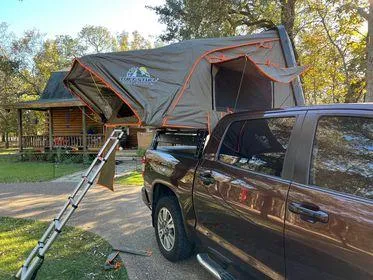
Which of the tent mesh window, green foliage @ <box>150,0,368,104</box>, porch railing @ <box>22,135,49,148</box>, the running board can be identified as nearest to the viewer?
the running board

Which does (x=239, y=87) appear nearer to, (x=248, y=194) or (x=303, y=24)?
(x=248, y=194)

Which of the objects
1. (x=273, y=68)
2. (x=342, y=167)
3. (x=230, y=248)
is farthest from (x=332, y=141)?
(x=273, y=68)

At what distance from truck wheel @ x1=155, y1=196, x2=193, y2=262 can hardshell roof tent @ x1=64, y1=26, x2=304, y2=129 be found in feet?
3.35

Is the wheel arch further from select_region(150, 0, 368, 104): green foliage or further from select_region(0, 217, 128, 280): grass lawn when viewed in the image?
select_region(150, 0, 368, 104): green foliage

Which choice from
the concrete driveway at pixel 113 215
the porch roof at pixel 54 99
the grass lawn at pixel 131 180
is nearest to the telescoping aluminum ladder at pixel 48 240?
the concrete driveway at pixel 113 215

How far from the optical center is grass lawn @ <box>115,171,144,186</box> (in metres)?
10.9

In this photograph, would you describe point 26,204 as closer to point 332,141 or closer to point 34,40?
point 332,141

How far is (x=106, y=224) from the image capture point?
654 centimetres

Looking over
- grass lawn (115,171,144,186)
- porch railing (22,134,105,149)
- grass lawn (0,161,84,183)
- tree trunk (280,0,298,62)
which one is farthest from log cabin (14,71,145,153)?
tree trunk (280,0,298,62)

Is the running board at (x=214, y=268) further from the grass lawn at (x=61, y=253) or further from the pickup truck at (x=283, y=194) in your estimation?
the grass lawn at (x=61, y=253)

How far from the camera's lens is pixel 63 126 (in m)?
21.8

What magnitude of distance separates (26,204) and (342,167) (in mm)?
7605

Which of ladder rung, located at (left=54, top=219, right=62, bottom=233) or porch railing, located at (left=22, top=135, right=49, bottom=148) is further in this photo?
porch railing, located at (left=22, top=135, right=49, bottom=148)

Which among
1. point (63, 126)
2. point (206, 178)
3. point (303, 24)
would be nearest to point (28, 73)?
point (63, 126)
